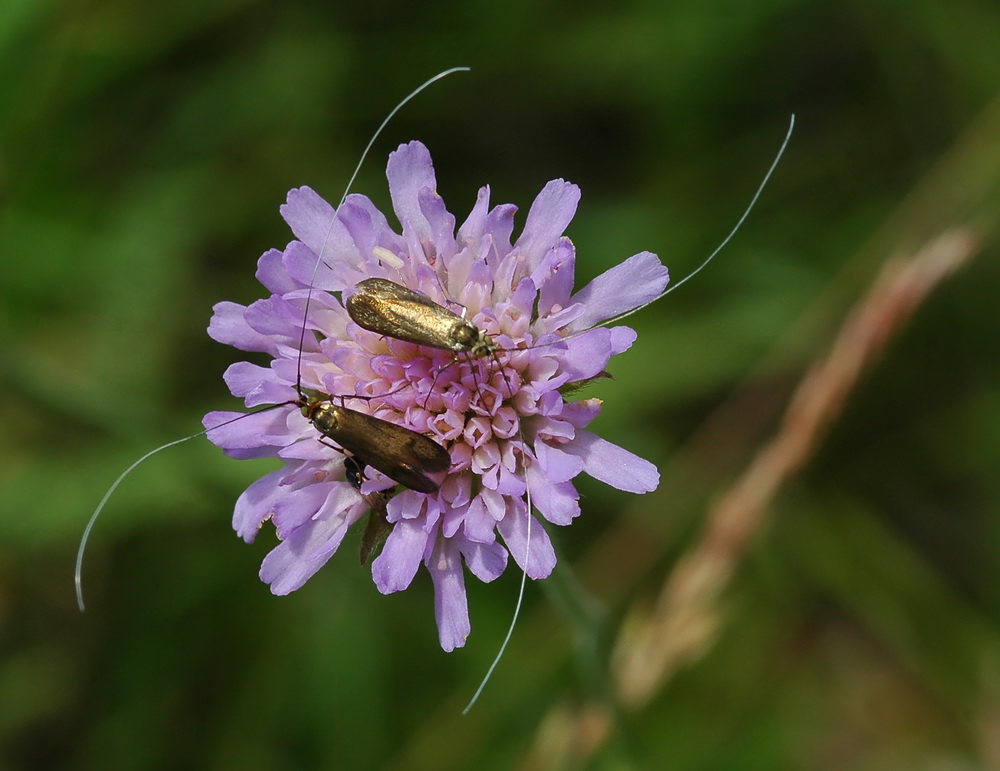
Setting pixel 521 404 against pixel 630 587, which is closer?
pixel 521 404

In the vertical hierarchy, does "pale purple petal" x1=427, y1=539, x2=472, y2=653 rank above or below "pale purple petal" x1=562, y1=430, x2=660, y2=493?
below

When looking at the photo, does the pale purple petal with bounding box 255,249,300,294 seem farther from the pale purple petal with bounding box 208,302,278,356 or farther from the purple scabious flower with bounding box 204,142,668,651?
the pale purple petal with bounding box 208,302,278,356

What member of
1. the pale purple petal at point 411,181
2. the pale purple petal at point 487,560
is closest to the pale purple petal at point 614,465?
the pale purple petal at point 487,560

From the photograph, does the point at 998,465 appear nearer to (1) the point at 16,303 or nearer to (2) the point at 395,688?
(2) the point at 395,688

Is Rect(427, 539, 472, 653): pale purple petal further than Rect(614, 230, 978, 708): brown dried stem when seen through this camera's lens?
No

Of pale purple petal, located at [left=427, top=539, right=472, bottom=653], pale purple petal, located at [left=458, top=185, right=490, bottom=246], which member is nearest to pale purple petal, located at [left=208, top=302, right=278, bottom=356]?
pale purple petal, located at [left=458, top=185, right=490, bottom=246]

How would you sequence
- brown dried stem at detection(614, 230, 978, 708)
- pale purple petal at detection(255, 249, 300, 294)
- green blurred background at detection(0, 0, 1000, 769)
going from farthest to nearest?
green blurred background at detection(0, 0, 1000, 769)
brown dried stem at detection(614, 230, 978, 708)
pale purple petal at detection(255, 249, 300, 294)

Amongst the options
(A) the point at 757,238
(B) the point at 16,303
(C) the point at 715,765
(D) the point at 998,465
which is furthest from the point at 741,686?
(B) the point at 16,303
